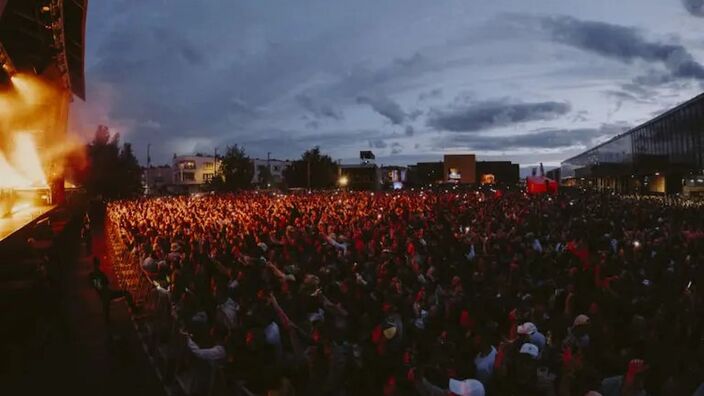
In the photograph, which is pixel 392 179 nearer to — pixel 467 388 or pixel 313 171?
pixel 313 171

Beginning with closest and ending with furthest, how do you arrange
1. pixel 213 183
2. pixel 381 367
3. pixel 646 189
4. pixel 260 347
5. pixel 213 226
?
pixel 381 367
pixel 260 347
pixel 213 226
pixel 646 189
pixel 213 183

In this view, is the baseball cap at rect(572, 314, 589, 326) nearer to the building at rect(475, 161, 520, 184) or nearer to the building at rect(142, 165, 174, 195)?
the building at rect(475, 161, 520, 184)

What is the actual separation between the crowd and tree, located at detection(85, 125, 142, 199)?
38.2 m

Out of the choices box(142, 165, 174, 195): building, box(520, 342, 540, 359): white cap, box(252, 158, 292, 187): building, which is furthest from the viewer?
box(142, 165, 174, 195): building

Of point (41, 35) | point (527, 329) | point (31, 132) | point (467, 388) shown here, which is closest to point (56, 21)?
point (41, 35)

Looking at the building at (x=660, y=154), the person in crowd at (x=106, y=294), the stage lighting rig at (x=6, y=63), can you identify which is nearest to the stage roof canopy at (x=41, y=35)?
the stage lighting rig at (x=6, y=63)

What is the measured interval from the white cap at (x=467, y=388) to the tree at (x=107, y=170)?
47952mm

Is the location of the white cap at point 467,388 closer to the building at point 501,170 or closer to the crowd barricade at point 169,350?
the crowd barricade at point 169,350

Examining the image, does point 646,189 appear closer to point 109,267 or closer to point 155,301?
point 109,267

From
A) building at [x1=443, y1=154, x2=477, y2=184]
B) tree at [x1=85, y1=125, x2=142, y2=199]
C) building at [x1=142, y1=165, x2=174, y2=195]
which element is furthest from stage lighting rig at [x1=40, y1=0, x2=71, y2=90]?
building at [x1=142, y1=165, x2=174, y2=195]

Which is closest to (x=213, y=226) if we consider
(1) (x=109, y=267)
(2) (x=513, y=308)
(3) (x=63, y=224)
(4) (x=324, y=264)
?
(1) (x=109, y=267)

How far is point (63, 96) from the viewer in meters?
20.9

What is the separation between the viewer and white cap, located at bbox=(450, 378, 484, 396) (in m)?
5.28

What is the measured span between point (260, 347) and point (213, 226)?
13.3 meters
